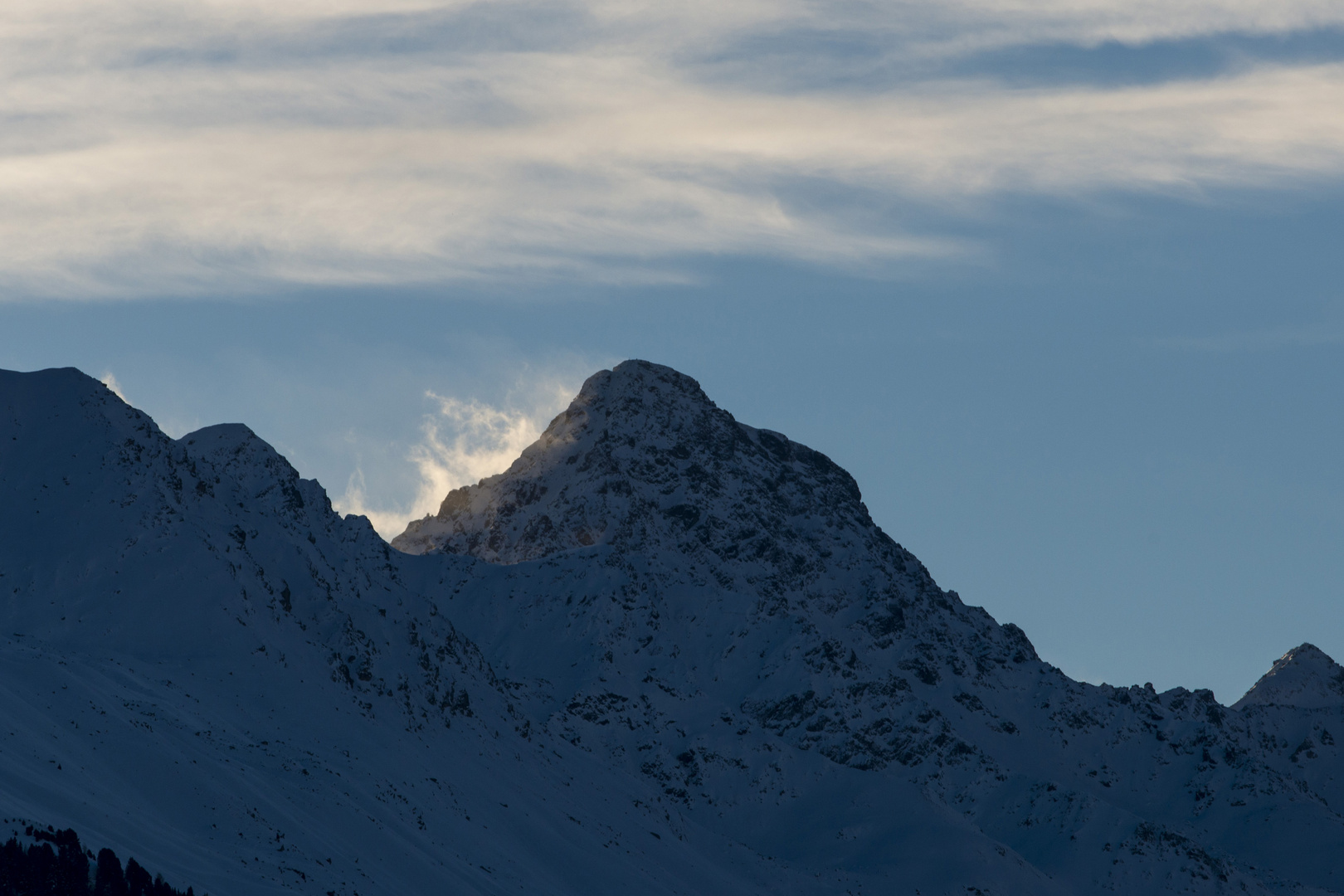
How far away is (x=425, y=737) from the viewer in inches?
6206

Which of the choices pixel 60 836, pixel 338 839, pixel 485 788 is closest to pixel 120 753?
pixel 338 839

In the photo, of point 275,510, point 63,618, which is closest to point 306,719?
point 63,618

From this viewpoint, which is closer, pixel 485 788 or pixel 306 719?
pixel 306 719

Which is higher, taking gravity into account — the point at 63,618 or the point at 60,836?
the point at 63,618

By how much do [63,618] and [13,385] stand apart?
31593 mm

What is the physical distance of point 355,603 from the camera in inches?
6732

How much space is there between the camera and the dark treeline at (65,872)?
227 ft

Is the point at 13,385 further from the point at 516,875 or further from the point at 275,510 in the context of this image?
the point at 516,875

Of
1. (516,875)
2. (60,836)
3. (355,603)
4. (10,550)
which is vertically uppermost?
(355,603)

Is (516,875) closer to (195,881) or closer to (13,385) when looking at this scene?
(195,881)

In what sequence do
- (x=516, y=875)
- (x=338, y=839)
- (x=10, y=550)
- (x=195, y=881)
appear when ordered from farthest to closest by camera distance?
1. (x=10, y=550)
2. (x=516, y=875)
3. (x=338, y=839)
4. (x=195, y=881)

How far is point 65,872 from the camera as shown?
7100 centimetres

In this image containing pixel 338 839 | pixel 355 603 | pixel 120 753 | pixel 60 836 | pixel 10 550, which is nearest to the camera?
pixel 60 836

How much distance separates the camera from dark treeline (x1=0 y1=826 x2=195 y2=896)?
69.1m
